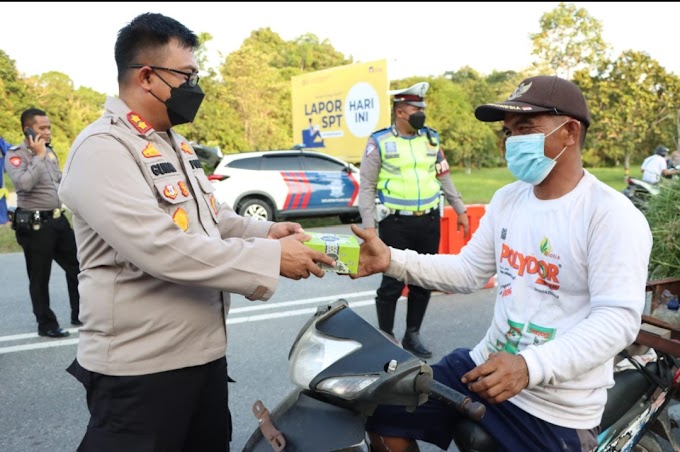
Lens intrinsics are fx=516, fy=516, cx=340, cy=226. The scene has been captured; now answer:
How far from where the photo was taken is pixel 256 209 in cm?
1043

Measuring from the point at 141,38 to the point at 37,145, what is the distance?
3458 mm

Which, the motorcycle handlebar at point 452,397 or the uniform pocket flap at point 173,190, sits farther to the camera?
the uniform pocket flap at point 173,190

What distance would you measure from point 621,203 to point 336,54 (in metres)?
49.9

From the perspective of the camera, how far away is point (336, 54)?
4888cm

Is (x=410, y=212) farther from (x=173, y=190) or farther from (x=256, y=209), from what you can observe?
(x=256, y=209)

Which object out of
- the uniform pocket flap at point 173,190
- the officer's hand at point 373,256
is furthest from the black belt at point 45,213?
the officer's hand at point 373,256

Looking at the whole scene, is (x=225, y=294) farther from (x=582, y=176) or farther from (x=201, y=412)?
(x=582, y=176)

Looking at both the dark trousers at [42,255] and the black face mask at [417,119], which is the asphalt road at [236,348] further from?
the black face mask at [417,119]

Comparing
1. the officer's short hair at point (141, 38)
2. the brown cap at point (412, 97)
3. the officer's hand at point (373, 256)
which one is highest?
the officer's short hair at point (141, 38)

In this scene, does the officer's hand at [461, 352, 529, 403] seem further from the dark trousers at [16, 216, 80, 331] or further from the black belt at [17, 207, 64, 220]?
the black belt at [17, 207, 64, 220]

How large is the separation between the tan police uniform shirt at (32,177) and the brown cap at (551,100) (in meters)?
4.13

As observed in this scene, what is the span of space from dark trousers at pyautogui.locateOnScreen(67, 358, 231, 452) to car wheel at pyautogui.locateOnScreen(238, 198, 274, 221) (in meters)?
8.56

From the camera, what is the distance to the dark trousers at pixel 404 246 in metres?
4.22

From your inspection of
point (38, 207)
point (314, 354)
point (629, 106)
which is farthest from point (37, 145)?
point (629, 106)
